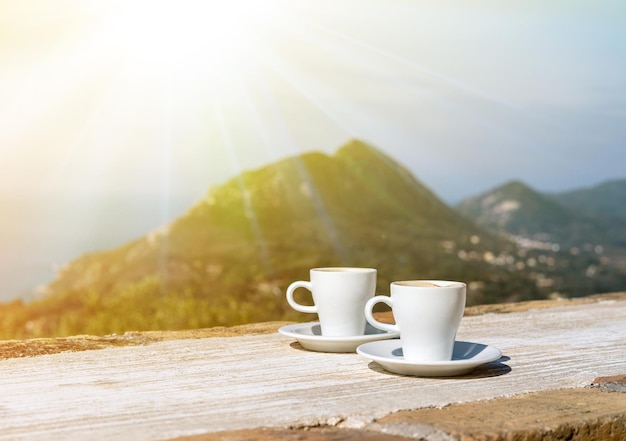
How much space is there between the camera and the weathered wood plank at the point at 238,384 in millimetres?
954

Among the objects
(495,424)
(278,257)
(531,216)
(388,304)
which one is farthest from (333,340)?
(531,216)

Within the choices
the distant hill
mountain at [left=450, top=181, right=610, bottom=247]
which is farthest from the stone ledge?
mountain at [left=450, top=181, right=610, bottom=247]

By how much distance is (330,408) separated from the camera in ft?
3.32

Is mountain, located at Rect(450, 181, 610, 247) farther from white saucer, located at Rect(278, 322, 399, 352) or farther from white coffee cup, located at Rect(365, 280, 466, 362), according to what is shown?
white coffee cup, located at Rect(365, 280, 466, 362)

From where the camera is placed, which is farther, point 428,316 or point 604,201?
point 604,201

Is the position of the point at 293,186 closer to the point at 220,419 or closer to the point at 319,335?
the point at 319,335

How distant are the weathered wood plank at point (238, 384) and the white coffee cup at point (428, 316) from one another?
52 millimetres

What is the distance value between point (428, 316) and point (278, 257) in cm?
646

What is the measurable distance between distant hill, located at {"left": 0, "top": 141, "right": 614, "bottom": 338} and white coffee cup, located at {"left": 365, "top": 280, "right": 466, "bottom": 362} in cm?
567

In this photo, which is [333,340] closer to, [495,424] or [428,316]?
[428,316]

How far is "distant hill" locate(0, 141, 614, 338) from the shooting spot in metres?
7.23

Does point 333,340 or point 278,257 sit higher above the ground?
point 278,257

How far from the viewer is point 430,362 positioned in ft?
3.93

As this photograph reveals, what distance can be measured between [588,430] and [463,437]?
21 centimetres
